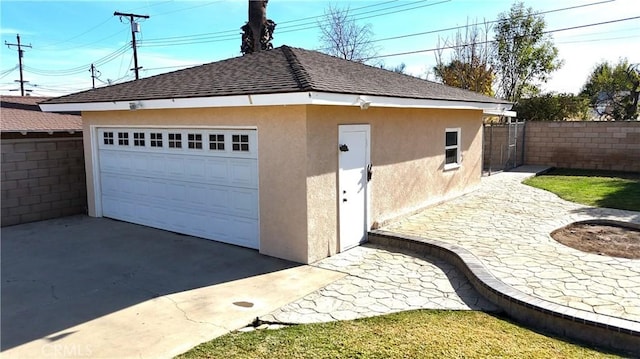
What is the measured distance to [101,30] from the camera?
37031 mm

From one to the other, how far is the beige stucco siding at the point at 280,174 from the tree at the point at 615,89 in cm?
2665

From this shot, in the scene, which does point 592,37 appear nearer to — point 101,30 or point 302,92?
point 302,92

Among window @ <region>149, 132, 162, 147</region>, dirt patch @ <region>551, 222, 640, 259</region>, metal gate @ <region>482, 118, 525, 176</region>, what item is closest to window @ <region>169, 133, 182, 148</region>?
window @ <region>149, 132, 162, 147</region>

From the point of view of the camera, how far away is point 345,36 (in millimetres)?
35125

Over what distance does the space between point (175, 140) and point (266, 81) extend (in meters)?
3.12

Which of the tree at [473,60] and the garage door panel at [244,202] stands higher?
the tree at [473,60]

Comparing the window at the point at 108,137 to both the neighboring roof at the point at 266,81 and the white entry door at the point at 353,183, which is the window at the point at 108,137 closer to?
the neighboring roof at the point at 266,81

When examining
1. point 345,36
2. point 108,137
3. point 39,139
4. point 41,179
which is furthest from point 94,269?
point 345,36

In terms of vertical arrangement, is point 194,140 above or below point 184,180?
above

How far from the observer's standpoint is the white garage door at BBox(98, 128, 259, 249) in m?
8.62

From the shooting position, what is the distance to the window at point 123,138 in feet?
35.8

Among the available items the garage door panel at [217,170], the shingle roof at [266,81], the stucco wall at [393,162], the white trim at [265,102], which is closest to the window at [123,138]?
the white trim at [265,102]

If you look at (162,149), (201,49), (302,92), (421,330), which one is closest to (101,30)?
(201,49)

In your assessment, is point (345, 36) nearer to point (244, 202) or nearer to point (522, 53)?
point (522, 53)
